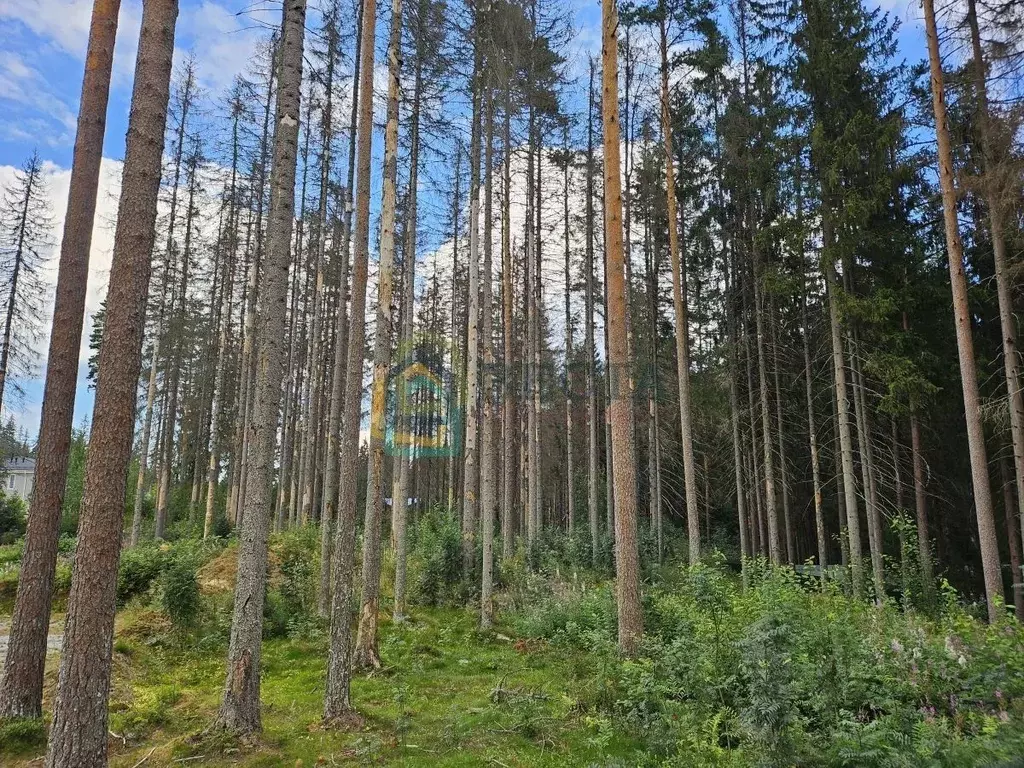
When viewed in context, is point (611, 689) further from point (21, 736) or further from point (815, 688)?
point (21, 736)

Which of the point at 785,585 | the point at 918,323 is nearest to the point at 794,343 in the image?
the point at 918,323

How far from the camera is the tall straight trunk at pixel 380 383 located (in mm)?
7266

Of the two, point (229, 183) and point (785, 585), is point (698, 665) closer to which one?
point (785, 585)

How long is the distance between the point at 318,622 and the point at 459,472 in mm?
20070

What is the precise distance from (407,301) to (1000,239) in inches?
470

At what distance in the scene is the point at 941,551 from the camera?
18391mm

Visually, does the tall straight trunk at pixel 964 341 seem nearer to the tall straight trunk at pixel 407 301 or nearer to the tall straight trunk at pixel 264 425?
the tall straight trunk at pixel 407 301

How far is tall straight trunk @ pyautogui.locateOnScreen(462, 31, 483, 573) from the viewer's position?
1168cm

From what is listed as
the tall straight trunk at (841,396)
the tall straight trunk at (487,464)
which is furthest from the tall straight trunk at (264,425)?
the tall straight trunk at (841,396)

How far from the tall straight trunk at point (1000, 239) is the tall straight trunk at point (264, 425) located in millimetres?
11206

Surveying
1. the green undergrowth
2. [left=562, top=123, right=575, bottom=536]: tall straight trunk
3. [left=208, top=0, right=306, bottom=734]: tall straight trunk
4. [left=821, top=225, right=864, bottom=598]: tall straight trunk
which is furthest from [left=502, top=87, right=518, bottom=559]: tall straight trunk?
[left=821, top=225, right=864, bottom=598]: tall straight trunk

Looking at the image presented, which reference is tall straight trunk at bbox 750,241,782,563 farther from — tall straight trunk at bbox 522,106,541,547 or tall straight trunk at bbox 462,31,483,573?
tall straight trunk at bbox 462,31,483,573

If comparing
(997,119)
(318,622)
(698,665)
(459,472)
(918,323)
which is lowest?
(318,622)

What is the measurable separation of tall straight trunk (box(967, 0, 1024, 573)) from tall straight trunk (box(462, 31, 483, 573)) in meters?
9.38
